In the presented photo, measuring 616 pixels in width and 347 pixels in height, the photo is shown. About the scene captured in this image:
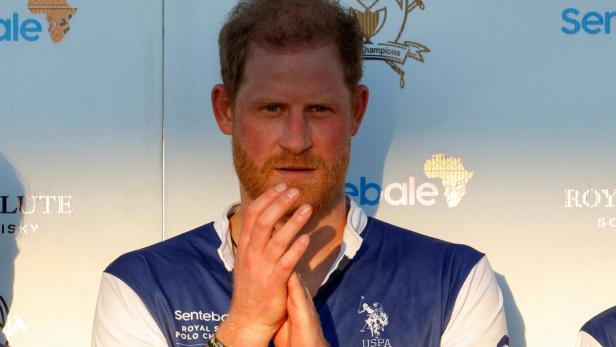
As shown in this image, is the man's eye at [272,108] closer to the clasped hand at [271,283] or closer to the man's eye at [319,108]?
the man's eye at [319,108]

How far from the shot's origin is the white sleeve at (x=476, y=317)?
69.1 inches

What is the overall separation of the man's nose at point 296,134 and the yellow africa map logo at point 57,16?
95 centimetres

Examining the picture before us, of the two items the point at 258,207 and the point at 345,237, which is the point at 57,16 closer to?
the point at 345,237

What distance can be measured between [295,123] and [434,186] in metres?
0.74

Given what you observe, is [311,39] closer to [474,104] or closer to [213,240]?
[213,240]

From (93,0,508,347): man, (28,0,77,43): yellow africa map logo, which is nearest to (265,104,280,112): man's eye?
(93,0,508,347): man

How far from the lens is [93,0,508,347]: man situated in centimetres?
178

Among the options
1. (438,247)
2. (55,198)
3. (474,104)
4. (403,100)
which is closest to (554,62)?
(474,104)

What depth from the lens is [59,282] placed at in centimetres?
238

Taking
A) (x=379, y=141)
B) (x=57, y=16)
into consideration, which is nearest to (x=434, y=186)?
(x=379, y=141)

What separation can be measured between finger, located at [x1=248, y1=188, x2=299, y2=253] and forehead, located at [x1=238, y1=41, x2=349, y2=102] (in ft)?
1.35

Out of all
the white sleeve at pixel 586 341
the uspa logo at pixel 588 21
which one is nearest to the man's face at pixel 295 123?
the white sleeve at pixel 586 341

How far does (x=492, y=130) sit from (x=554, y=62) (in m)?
0.26

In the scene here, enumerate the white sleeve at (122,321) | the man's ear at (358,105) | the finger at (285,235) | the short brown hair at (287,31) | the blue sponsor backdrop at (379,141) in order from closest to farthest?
the finger at (285,235), the white sleeve at (122,321), the short brown hair at (287,31), the man's ear at (358,105), the blue sponsor backdrop at (379,141)
